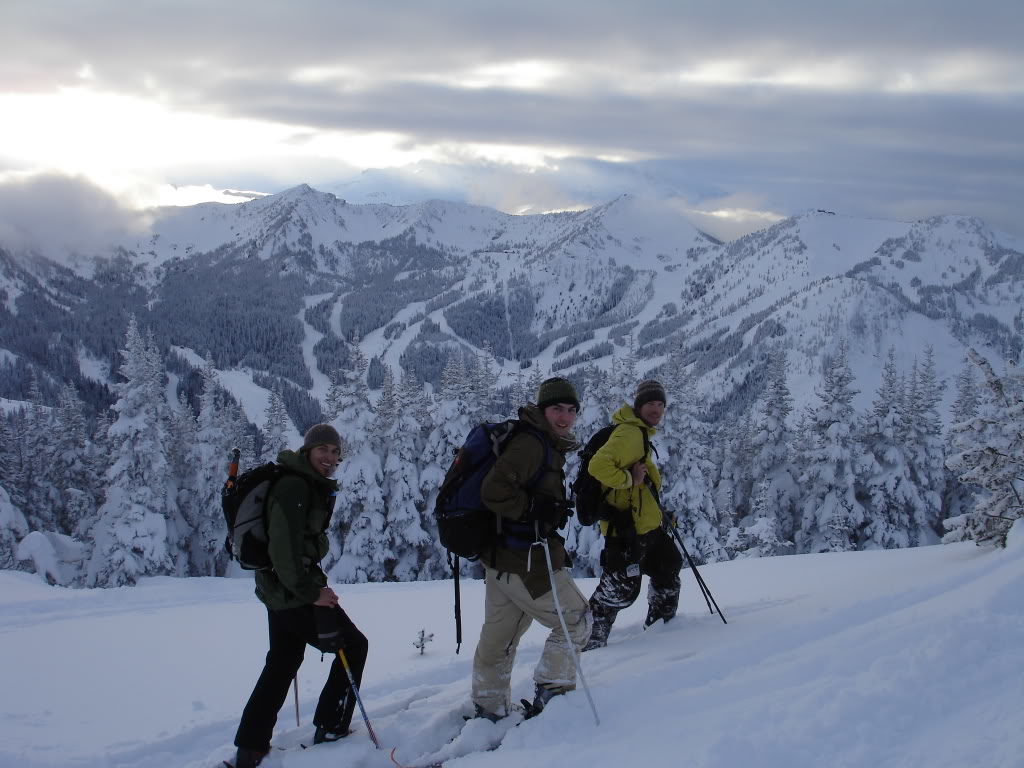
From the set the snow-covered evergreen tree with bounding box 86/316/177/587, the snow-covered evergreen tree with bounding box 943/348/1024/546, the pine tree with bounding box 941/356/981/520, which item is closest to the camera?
the snow-covered evergreen tree with bounding box 943/348/1024/546

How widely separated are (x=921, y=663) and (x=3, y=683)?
9.59 m

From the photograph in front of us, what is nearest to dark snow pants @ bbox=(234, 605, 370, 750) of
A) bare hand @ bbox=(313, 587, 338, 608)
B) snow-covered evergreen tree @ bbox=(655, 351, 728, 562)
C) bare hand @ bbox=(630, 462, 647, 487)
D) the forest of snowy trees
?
bare hand @ bbox=(313, 587, 338, 608)

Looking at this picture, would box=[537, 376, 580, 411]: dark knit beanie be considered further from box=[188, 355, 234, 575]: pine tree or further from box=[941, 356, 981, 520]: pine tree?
box=[188, 355, 234, 575]: pine tree

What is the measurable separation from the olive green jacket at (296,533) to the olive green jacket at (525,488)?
1.22 m

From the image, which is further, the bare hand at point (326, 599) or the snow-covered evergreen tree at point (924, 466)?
the snow-covered evergreen tree at point (924, 466)

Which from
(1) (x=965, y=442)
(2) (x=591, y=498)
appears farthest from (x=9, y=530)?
(1) (x=965, y=442)

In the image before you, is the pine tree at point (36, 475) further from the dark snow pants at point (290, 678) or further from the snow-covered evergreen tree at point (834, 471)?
the snow-covered evergreen tree at point (834, 471)

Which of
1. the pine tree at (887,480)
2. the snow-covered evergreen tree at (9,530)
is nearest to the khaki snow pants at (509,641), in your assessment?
the pine tree at (887,480)

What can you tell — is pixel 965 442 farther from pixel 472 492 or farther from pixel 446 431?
pixel 446 431

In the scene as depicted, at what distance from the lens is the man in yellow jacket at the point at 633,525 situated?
5703 mm

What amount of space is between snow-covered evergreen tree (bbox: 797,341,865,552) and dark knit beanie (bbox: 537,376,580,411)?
→ 2373 cm

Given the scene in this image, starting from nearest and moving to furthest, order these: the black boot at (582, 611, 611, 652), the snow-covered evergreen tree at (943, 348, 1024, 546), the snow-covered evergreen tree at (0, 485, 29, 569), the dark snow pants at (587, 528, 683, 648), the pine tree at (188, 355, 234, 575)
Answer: the dark snow pants at (587, 528, 683, 648) < the black boot at (582, 611, 611, 652) < the snow-covered evergreen tree at (943, 348, 1024, 546) < the snow-covered evergreen tree at (0, 485, 29, 569) < the pine tree at (188, 355, 234, 575)

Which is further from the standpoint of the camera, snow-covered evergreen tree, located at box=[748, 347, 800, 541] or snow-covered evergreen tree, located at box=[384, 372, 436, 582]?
snow-covered evergreen tree, located at box=[748, 347, 800, 541]

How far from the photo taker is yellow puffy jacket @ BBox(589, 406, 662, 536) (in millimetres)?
5648
